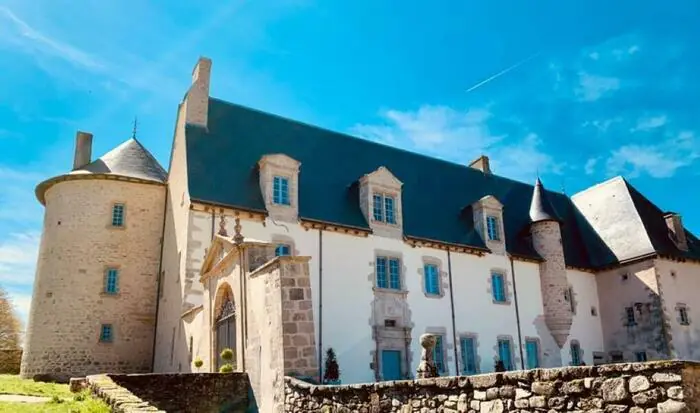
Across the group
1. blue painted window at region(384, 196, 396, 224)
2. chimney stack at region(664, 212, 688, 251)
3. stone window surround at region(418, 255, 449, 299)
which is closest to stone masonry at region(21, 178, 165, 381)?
blue painted window at region(384, 196, 396, 224)

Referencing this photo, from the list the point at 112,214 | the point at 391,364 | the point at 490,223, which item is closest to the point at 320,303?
Answer: the point at 391,364

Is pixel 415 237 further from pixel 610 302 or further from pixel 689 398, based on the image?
pixel 689 398

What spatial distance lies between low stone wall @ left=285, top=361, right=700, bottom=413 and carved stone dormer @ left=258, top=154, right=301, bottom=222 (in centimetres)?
1110

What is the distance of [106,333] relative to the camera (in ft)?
61.5

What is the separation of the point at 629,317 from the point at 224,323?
742 inches

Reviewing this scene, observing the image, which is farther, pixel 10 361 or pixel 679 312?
pixel 10 361

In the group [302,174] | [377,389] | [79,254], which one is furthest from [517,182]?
[377,389]

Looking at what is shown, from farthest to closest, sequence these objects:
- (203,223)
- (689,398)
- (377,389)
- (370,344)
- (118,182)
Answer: (118,182)
(370,344)
(203,223)
(377,389)
(689,398)

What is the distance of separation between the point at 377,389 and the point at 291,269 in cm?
334

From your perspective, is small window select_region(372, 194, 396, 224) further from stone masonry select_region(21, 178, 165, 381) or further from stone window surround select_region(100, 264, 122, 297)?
stone window surround select_region(100, 264, 122, 297)

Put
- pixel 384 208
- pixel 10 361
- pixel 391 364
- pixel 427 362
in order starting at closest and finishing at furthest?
1. pixel 427 362
2. pixel 391 364
3. pixel 384 208
4. pixel 10 361

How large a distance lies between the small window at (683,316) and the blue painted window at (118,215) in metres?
22.3

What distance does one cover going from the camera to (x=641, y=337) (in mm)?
23344

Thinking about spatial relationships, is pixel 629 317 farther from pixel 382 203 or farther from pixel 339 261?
pixel 339 261
